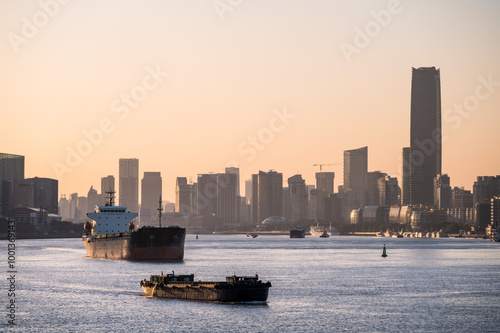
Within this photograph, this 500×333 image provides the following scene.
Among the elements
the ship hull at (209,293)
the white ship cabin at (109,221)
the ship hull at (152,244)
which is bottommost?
the ship hull at (209,293)

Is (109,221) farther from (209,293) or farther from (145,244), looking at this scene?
(209,293)

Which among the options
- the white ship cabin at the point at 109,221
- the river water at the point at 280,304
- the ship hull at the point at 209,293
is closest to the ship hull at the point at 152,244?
the white ship cabin at the point at 109,221

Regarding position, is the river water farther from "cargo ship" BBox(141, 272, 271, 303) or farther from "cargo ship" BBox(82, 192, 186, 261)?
"cargo ship" BBox(82, 192, 186, 261)

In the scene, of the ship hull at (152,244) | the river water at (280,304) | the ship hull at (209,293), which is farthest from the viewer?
the ship hull at (152,244)

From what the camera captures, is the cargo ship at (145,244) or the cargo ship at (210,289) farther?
the cargo ship at (145,244)

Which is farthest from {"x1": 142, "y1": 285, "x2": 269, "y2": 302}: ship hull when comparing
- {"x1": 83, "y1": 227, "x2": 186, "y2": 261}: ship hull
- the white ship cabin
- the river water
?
the white ship cabin

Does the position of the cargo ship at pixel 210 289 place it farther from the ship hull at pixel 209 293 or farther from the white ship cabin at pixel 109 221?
the white ship cabin at pixel 109 221

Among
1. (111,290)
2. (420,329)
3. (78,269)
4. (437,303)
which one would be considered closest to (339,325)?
(420,329)

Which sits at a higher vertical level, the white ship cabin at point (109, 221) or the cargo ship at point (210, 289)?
the white ship cabin at point (109, 221)
